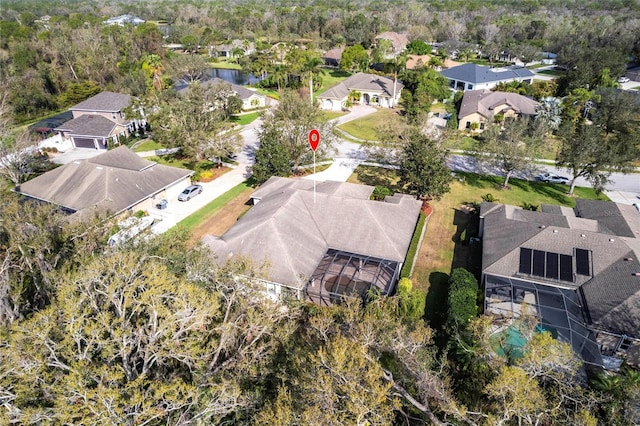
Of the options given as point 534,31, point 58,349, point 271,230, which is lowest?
point 271,230

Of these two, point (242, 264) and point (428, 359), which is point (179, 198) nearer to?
point (242, 264)

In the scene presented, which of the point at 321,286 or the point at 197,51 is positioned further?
the point at 197,51

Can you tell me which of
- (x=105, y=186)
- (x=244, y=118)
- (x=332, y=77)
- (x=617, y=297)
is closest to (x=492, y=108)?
(x=244, y=118)

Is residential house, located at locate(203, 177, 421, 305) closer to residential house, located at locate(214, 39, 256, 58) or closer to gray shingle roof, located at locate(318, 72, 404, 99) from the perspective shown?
gray shingle roof, located at locate(318, 72, 404, 99)

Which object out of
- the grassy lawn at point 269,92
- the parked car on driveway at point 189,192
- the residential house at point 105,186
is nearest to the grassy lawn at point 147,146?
the residential house at point 105,186

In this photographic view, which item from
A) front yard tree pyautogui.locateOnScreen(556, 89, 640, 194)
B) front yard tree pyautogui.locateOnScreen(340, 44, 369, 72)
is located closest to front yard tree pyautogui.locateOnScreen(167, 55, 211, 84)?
front yard tree pyautogui.locateOnScreen(340, 44, 369, 72)

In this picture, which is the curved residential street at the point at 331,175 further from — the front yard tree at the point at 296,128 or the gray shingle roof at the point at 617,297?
the gray shingle roof at the point at 617,297

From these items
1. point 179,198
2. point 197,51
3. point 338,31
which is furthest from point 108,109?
point 338,31
